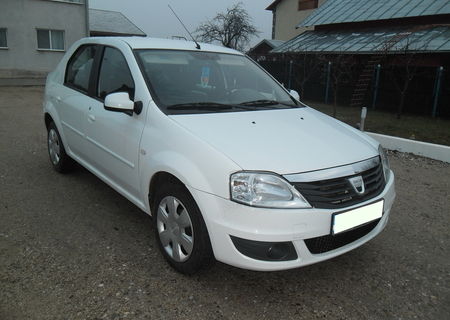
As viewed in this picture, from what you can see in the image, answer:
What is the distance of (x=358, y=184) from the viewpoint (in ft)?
8.20

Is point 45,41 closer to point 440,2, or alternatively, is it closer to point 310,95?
point 310,95

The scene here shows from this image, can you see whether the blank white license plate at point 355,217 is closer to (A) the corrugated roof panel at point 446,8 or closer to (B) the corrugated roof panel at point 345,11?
(A) the corrugated roof panel at point 446,8

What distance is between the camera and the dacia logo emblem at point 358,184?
246cm

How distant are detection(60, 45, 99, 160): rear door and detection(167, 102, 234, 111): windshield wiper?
124 cm

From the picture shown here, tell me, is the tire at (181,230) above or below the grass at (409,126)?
above

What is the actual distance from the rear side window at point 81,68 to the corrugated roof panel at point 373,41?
10.7m

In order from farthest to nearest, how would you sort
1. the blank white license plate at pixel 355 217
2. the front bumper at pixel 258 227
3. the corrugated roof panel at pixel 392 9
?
the corrugated roof panel at pixel 392 9 < the blank white license plate at pixel 355 217 < the front bumper at pixel 258 227

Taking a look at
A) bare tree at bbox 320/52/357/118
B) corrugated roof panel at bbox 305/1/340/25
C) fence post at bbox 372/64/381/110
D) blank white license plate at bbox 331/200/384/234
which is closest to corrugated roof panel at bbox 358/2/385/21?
corrugated roof panel at bbox 305/1/340/25

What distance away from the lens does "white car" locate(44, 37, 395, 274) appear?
2.27m

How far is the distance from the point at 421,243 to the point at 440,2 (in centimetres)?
1601

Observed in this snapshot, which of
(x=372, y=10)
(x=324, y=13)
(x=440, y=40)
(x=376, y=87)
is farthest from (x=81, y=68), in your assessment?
(x=324, y=13)

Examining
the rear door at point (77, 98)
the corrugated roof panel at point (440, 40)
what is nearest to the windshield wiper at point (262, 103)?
the rear door at point (77, 98)

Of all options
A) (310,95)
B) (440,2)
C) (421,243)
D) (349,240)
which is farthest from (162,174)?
(440,2)

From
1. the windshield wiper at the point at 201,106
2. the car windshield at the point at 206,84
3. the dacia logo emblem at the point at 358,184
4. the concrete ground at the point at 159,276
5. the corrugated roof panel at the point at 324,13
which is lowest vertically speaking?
the concrete ground at the point at 159,276
